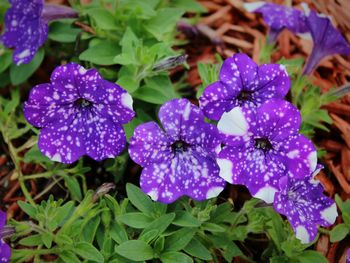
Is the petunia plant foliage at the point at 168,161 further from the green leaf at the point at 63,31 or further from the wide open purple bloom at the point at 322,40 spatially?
the green leaf at the point at 63,31

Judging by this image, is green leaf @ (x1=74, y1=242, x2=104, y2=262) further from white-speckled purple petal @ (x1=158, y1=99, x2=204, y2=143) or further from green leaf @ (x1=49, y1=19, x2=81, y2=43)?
green leaf @ (x1=49, y1=19, x2=81, y2=43)

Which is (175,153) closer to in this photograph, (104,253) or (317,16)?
(104,253)

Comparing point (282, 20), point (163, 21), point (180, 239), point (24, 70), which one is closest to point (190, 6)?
point (163, 21)


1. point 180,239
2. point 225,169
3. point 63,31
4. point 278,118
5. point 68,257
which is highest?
point 278,118

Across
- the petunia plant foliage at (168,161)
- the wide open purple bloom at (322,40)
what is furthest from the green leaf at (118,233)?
the wide open purple bloom at (322,40)

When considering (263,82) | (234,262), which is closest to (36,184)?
(234,262)

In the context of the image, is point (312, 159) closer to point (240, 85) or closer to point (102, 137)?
point (240, 85)
